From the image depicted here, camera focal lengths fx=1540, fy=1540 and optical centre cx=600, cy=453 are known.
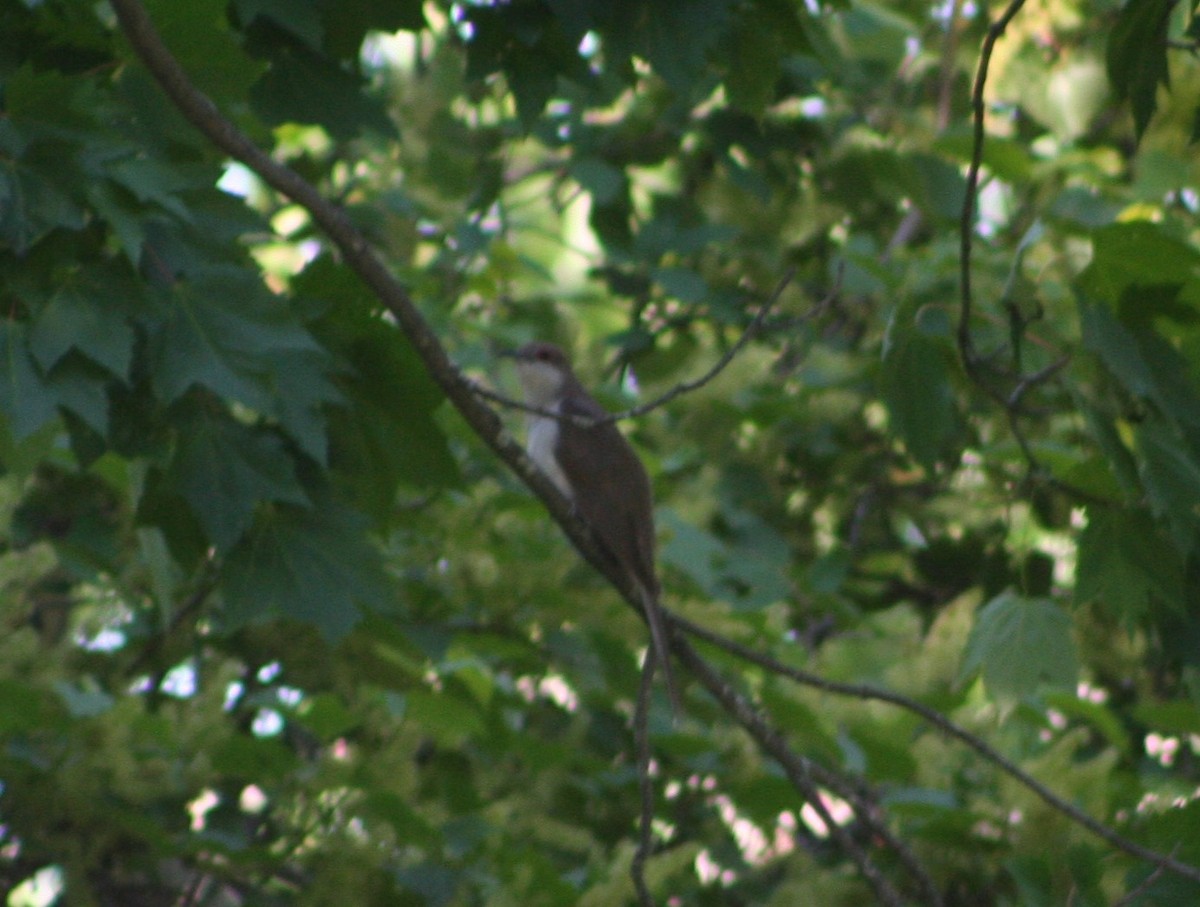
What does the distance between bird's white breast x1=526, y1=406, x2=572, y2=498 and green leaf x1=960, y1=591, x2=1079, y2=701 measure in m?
2.18

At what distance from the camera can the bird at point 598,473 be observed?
4.28 meters

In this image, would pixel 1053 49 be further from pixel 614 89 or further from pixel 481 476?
pixel 481 476

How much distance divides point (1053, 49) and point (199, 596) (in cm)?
430

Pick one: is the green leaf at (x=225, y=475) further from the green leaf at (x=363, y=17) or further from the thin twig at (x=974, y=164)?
the thin twig at (x=974, y=164)

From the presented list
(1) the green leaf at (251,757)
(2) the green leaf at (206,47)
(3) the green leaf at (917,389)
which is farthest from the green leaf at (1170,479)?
(1) the green leaf at (251,757)

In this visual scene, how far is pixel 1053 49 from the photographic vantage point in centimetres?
652

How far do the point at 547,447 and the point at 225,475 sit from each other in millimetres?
2644

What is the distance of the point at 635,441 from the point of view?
646 centimetres

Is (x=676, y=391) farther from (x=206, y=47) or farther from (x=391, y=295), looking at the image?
(x=206, y=47)

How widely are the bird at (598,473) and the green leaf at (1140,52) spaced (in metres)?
1.70

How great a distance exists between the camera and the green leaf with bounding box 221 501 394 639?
2.96m

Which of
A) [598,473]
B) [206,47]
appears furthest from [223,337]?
[598,473]

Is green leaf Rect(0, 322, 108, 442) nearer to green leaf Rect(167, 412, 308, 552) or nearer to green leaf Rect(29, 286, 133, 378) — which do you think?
green leaf Rect(29, 286, 133, 378)

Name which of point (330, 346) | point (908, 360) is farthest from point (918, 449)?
point (330, 346)
